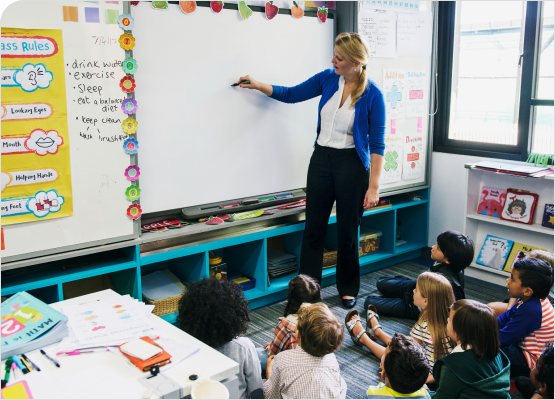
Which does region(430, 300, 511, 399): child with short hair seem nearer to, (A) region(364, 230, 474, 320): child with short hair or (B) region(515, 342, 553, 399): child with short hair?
(B) region(515, 342, 553, 399): child with short hair

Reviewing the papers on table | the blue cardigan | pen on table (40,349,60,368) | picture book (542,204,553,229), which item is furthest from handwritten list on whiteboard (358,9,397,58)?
pen on table (40,349,60,368)

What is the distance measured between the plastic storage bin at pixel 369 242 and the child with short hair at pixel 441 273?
44 cm

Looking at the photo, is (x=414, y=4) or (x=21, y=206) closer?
(x=21, y=206)

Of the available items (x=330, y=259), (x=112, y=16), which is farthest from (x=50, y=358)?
(x=330, y=259)

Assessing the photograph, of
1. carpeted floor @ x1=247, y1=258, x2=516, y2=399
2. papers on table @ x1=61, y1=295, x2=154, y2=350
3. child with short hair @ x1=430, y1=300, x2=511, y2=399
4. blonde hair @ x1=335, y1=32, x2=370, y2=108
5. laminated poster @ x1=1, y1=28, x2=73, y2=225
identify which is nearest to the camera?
papers on table @ x1=61, y1=295, x2=154, y2=350

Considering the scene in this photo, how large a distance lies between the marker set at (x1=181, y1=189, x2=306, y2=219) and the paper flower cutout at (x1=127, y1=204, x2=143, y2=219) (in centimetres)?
34

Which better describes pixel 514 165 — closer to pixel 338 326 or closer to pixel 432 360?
pixel 432 360

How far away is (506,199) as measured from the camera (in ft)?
11.3

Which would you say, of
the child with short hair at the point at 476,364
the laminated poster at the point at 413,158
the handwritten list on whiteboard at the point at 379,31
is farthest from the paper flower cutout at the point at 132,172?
the laminated poster at the point at 413,158

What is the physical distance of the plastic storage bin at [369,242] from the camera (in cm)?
359

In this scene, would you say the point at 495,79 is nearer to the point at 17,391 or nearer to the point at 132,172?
the point at 132,172

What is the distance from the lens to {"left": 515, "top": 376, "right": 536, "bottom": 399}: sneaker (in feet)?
6.89

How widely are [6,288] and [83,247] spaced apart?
1.14 ft

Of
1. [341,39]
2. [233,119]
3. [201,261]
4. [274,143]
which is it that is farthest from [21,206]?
[341,39]
